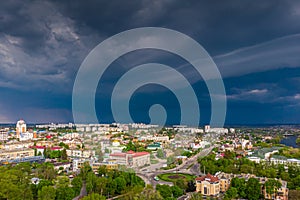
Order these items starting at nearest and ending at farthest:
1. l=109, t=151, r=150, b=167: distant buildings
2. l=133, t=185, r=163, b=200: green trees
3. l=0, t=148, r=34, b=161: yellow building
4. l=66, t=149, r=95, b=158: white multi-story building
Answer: l=133, t=185, r=163, b=200: green trees → l=109, t=151, r=150, b=167: distant buildings → l=0, t=148, r=34, b=161: yellow building → l=66, t=149, r=95, b=158: white multi-story building

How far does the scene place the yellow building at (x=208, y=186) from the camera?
24.7 feet

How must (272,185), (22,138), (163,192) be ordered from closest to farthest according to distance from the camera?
(163,192) → (272,185) → (22,138)

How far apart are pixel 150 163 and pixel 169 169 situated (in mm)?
1924

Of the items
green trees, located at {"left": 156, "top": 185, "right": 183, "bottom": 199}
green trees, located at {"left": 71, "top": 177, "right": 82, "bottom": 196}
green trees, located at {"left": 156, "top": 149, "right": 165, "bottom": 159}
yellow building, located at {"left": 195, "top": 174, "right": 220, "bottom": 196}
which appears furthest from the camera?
green trees, located at {"left": 156, "top": 149, "right": 165, "bottom": 159}

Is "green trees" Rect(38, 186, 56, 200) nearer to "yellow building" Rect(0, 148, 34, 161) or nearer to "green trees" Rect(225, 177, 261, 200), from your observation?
"green trees" Rect(225, 177, 261, 200)

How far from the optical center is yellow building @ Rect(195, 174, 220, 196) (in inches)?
297

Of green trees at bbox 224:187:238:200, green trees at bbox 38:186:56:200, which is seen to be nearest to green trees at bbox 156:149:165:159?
green trees at bbox 224:187:238:200

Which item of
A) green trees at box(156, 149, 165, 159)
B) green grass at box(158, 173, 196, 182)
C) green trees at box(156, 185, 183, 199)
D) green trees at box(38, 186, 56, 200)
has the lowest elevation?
green grass at box(158, 173, 196, 182)

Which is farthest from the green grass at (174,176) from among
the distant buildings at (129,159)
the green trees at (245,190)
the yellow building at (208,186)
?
the green trees at (245,190)

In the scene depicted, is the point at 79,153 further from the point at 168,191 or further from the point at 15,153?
the point at 168,191

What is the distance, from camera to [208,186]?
759cm

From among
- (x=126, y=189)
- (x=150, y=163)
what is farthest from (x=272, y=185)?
(x=150, y=163)

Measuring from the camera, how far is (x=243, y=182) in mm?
7441

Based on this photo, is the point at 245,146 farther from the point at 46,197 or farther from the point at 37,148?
the point at 46,197
